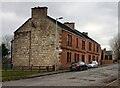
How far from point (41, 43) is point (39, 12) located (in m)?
5.15

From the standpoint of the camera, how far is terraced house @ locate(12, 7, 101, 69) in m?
Result: 43.6

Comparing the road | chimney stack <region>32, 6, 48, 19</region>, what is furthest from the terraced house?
the road

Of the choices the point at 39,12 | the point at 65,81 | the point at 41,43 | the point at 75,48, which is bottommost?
the point at 65,81

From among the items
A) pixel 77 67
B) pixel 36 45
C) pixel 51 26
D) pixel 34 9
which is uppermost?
pixel 34 9

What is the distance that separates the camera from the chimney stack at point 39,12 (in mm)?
44656

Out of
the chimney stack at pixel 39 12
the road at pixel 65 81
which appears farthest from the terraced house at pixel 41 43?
the road at pixel 65 81

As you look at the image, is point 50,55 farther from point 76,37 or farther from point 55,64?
point 76,37

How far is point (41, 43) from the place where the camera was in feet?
147

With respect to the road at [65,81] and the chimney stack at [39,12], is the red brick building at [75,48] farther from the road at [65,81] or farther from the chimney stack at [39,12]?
the road at [65,81]

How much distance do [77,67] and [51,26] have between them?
7.93 m

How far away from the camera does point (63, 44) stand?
148ft

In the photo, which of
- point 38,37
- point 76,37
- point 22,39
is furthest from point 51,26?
point 76,37

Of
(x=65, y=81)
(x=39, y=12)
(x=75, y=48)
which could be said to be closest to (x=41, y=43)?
(x=39, y=12)

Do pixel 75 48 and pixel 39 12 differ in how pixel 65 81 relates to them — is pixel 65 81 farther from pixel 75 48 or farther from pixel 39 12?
pixel 75 48
